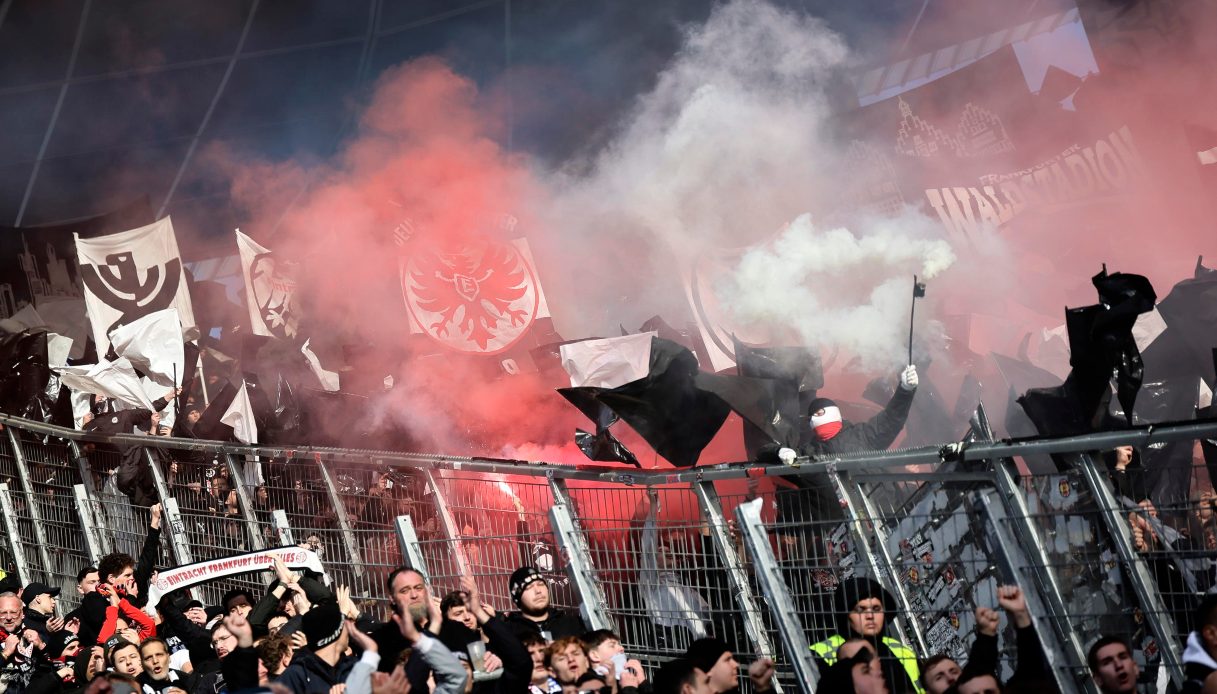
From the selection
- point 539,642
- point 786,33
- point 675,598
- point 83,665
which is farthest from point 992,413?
point 786,33

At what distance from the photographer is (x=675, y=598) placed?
14.4 ft

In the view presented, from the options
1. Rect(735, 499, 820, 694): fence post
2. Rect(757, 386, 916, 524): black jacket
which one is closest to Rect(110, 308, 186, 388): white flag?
Rect(757, 386, 916, 524): black jacket

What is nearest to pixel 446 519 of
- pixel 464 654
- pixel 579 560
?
pixel 579 560

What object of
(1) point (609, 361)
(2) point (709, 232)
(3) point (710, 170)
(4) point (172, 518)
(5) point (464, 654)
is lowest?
(5) point (464, 654)

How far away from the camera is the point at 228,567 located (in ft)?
18.1

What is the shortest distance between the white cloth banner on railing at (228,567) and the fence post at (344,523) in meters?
0.16

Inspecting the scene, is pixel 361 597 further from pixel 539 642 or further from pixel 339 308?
pixel 339 308

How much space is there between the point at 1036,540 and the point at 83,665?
12.4 feet

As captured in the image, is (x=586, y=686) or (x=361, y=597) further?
(x=361, y=597)

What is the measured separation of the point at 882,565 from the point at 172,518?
4145 millimetres

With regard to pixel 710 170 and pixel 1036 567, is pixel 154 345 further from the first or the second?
pixel 1036 567

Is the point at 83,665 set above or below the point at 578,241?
below

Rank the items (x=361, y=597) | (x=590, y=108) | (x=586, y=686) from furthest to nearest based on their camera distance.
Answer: (x=590, y=108) < (x=361, y=597) < (x=586, y=686)

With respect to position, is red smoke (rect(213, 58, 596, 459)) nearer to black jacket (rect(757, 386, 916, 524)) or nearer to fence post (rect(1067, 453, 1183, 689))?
black jacket (rect(757, 386, 916, 524))
